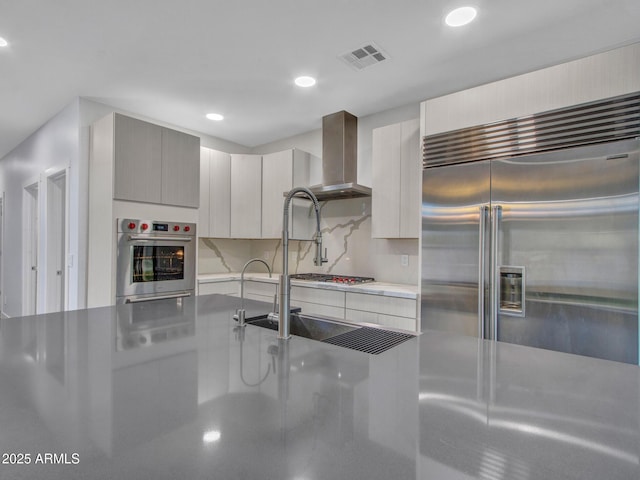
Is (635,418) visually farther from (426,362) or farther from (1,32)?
(1,32)

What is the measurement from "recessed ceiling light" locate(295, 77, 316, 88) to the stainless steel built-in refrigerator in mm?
1117

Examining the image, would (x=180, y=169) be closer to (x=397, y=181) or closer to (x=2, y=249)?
(x=397, y=181)

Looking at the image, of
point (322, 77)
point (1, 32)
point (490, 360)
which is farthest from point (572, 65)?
point (1, 32)

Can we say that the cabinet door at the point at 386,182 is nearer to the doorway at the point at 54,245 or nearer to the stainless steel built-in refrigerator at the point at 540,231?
the stainless steel built-in refrigerator at the point at 540,231

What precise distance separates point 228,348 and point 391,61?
7.77ft

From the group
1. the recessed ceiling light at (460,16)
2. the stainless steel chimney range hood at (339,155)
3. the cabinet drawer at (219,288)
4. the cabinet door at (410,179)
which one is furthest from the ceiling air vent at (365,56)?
the cabinet drawer at (219,288)

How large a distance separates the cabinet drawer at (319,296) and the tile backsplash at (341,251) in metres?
0.60

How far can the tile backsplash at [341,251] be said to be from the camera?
3523 millimetres

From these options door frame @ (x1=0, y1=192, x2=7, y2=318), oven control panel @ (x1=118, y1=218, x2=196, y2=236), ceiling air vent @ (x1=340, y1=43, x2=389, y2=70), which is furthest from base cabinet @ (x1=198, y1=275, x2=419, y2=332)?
door frame @ (x1=0, y1=192, x2=7, y2=318)

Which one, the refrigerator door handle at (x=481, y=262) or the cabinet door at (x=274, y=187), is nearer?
the refrigerator door handle at (x=481, y=262)

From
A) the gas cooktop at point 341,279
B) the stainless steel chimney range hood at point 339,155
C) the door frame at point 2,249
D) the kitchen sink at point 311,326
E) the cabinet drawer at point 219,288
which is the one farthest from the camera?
the door frame at point 2,249

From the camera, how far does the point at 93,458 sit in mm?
561

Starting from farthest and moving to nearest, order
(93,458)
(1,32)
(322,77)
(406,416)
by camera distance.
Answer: (322,77) → (1,32) → (406,416) → (93,458)

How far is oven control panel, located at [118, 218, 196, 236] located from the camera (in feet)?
9.98
